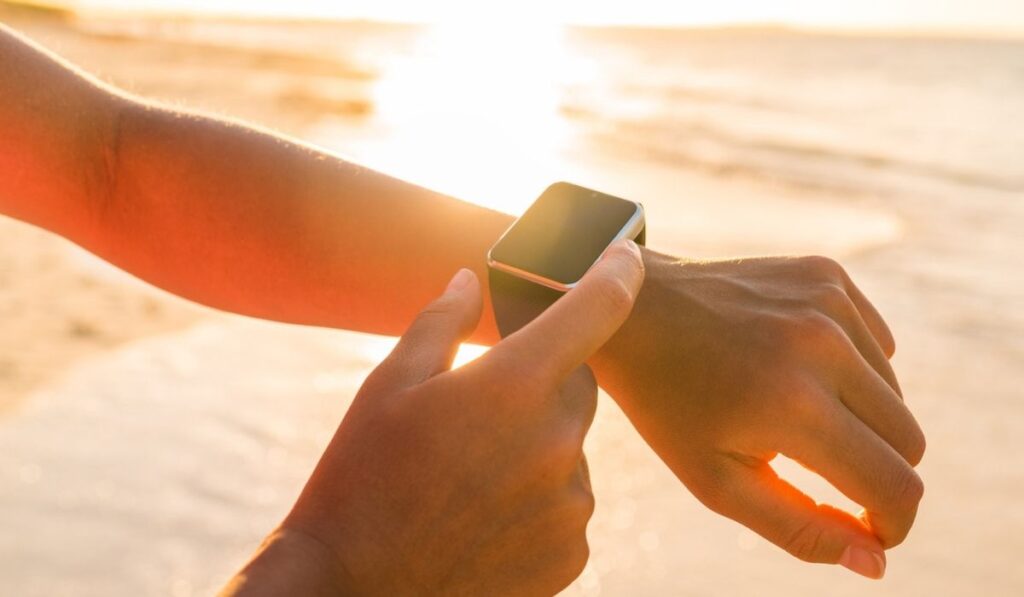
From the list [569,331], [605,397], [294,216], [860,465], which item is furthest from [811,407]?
[605,397]

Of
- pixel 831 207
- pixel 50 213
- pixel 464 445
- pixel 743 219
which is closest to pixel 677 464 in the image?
pixel 464 445

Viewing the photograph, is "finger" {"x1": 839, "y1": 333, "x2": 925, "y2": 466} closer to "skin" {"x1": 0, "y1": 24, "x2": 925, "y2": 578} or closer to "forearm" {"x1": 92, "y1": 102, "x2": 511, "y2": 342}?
"skin" {"x1": 0, "y1": 24, "x2": 925, "y2": 578}

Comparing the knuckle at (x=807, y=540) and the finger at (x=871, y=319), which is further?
the finger at (x=871, y=319)

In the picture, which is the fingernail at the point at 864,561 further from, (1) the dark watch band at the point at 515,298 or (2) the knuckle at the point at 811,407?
(1) the dark watch band at the point at 515,298

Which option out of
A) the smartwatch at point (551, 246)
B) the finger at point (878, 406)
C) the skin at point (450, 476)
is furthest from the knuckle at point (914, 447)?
the skin at point (450, 476)

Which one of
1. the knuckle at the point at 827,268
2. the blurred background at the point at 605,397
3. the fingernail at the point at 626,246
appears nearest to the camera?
the fingernail at the point at 626,246

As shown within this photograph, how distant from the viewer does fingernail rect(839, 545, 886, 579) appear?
1.24m

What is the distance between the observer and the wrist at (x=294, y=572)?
2.77 ft

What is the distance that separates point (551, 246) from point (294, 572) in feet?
1.86

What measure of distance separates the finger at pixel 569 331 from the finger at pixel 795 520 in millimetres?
456

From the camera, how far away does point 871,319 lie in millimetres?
1444

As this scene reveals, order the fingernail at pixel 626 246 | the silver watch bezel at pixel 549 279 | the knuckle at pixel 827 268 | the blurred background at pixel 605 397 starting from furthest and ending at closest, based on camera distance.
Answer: the blurred background at pixel 605 397
the knuckle at pixel 827 268
the silver watch bezel at pixel 549 279
the fingernail at pixel 626 246

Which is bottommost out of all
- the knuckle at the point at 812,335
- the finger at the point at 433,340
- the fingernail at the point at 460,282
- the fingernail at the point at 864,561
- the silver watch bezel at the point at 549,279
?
the fingernail at the point at 864,561

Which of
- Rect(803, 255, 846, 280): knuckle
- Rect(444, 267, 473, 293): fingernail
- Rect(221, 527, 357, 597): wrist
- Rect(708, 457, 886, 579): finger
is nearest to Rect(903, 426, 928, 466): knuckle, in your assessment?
Rect(708, 457, 886, 579): finger
